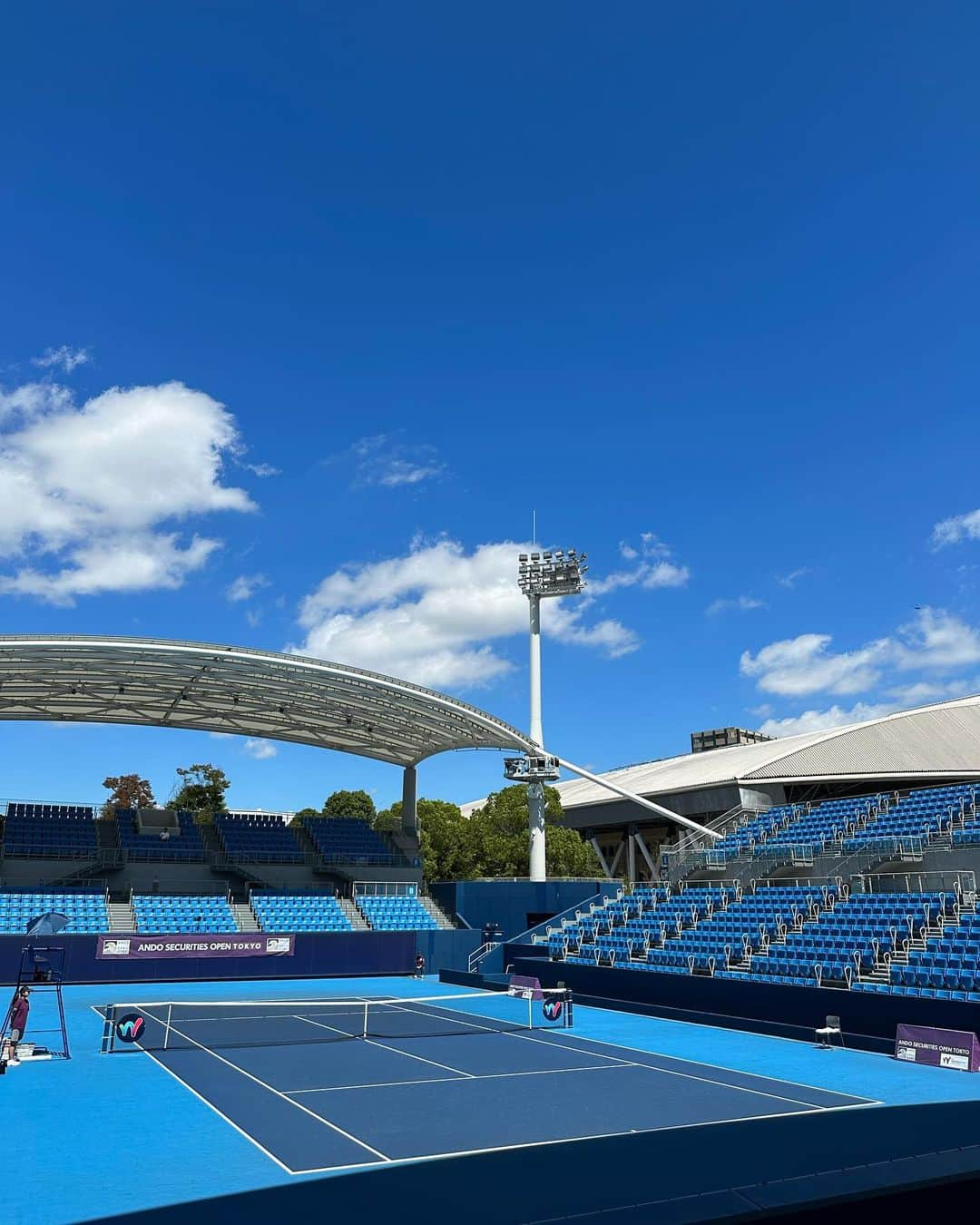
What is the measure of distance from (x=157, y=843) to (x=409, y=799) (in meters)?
14.1

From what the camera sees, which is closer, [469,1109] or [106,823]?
[469,1109]

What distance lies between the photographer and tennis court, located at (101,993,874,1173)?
14.4 meters

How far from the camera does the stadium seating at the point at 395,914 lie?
159 feet

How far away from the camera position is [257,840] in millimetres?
53844

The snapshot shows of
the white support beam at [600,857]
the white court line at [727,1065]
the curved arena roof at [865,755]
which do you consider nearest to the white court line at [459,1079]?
the white court line at [727,1065]

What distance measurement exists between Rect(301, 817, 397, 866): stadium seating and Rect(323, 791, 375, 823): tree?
124 ft

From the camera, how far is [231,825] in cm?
5462

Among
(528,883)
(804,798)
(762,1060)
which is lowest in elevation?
(762,1060)

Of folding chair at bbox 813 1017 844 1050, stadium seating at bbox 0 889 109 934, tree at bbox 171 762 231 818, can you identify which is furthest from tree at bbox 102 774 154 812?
folding chair at bbox 813 1017 844 1050

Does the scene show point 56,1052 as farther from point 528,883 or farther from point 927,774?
point 927,774

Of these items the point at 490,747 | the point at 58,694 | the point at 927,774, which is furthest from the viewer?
the point at 927,774

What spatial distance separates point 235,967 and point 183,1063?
847 inches

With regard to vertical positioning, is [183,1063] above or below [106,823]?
below

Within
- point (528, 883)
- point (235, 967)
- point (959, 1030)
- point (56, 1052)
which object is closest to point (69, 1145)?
point (56, 1052)
